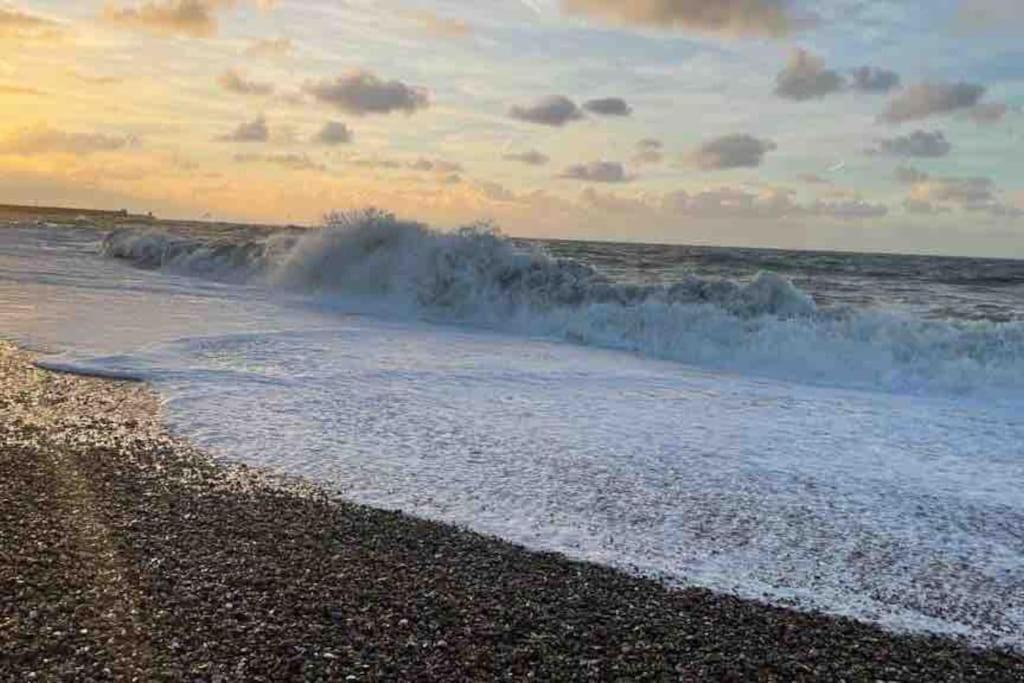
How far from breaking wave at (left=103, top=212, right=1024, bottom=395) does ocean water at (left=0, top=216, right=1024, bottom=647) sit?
68 mm

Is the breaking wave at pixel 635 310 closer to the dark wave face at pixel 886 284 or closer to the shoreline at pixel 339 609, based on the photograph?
the dark wave face at pixel 886 284

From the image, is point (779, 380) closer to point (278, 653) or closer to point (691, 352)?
point (691, 352)

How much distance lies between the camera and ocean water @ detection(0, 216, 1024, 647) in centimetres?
565

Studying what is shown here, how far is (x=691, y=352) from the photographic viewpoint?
15.3 m

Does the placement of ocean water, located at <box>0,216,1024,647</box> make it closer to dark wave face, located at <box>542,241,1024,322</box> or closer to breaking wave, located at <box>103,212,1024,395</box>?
breaking wave, located at <box>103,212,1024,395</box>

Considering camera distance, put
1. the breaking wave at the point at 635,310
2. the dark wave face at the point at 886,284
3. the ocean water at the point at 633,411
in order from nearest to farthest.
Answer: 1. the ocean water at the point at 633,411
2. the breaking wave at the point at 635,310
3. the dark wave face at the point at 886,284

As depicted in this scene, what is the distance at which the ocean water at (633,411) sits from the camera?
5.65 m

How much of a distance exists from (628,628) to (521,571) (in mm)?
855

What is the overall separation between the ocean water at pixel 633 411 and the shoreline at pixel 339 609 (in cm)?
41

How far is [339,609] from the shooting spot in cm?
427

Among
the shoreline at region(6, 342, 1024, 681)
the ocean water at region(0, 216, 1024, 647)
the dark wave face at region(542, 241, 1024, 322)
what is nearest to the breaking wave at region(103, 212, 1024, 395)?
the ocean water at region(0, 216, 1024, 647)

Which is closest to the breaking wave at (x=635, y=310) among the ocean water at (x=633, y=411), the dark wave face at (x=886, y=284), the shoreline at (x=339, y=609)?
the ocean water at (x=633, y=411)

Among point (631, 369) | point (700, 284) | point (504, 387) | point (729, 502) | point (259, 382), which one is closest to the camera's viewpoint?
point (729, 502)

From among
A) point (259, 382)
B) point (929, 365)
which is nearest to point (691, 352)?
point (929, 365)
